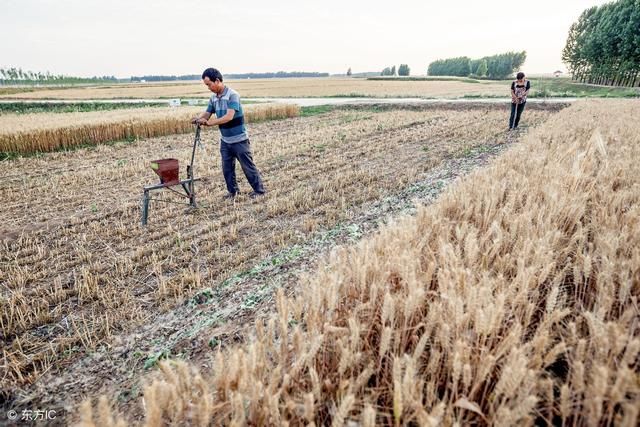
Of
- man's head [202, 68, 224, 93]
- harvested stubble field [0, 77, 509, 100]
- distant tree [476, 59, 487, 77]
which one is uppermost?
distant tree [476, 59, 487, 77]

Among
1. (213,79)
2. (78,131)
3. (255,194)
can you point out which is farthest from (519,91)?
(78,131)

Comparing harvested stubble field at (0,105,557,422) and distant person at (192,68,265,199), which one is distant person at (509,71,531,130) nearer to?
harvested stubble field at (0,105,557,422)

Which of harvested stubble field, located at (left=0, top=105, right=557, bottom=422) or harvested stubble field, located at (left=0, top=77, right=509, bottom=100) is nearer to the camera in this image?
harvested stubble field, located at (left=0, top=105, right=557, bottom=422)

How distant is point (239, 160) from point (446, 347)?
6.27 metres

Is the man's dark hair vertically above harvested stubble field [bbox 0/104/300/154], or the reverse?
the man's dark hair

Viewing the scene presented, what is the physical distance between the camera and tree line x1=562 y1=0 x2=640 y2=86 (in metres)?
46.3

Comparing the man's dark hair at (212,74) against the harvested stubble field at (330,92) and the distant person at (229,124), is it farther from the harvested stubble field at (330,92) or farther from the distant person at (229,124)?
the harvested stubble field at (330,92)

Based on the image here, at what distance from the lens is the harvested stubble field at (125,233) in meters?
3.49

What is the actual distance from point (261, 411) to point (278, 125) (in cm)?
2068

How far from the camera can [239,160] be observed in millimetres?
7199

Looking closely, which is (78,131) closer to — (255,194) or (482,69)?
(255,194)

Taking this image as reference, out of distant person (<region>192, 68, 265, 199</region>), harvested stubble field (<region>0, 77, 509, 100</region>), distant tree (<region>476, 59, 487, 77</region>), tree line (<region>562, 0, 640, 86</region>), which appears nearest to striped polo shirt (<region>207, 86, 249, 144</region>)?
distant person (<region>192, 68, 265, 199</region>)

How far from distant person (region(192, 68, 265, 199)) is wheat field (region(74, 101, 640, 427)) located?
15.7 feet

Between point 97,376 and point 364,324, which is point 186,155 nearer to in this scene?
point 97,376
